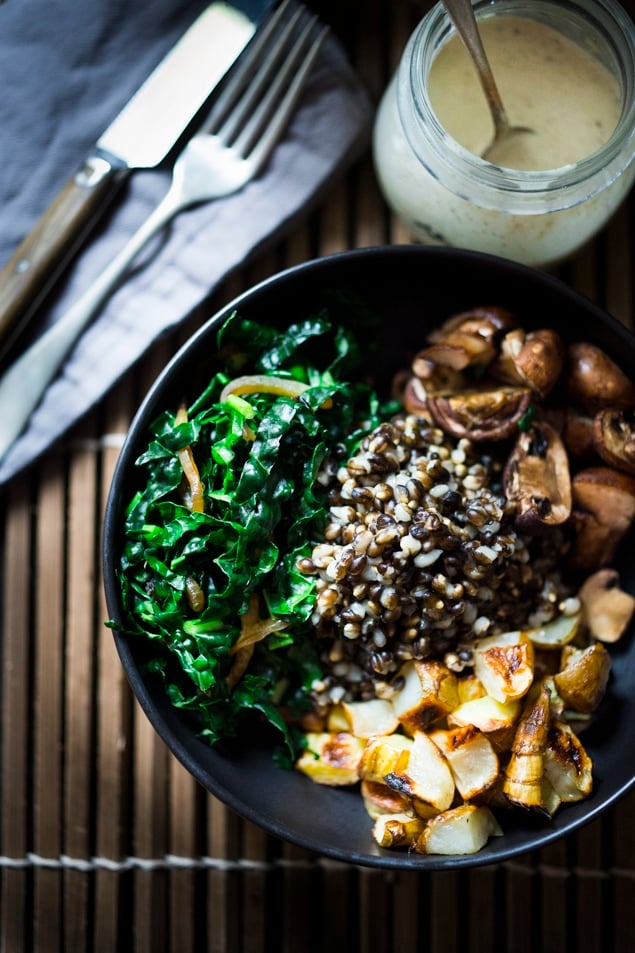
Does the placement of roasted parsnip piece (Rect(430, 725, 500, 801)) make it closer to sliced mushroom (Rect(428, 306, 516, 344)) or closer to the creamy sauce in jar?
sliced mushroom (Rect(428, 306, 516, 344))

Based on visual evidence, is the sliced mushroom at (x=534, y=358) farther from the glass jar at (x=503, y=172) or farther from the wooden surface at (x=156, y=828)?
the wooden surface at (x=156, y=828)

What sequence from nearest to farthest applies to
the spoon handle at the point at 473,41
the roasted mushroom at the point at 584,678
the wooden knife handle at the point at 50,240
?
1. the spoon handle at the point at 473,41
2. the roasted mushroom at the point at 584,678
3. the wooden knife handle at the point at 50,240

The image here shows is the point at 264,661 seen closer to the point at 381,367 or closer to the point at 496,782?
the point at 496,782

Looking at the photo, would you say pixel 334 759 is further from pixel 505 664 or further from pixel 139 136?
pixel 139 136

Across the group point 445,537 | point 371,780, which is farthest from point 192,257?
point 371,780

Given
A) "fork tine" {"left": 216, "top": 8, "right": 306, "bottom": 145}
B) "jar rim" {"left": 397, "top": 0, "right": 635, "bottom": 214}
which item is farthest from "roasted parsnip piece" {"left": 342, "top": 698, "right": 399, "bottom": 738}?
"fork tine" {"left": 216, "top": 8, "right": 306, "bottom": 145}

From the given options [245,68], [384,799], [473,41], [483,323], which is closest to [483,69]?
[473,41]

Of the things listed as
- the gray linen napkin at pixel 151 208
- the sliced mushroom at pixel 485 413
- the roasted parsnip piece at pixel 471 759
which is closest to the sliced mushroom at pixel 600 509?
the sliced mushroom at pixel 485 413
